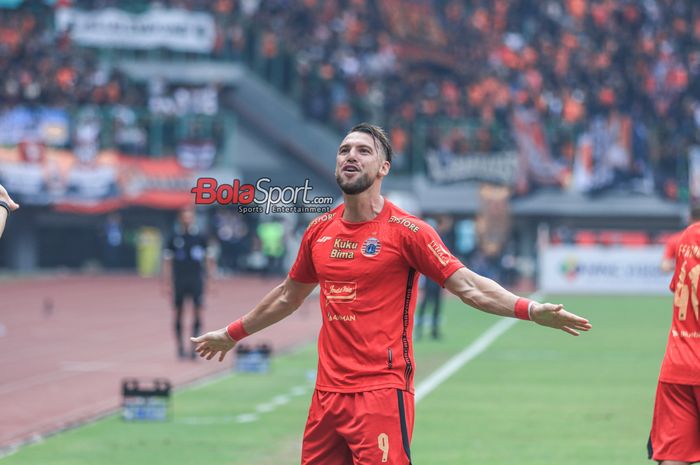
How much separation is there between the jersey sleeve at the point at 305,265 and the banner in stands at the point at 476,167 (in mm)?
Result: 35296

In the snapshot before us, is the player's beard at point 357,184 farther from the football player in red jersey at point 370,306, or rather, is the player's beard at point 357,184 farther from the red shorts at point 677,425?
the red shorts at point 677,425

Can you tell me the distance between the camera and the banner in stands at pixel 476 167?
42.2 metres

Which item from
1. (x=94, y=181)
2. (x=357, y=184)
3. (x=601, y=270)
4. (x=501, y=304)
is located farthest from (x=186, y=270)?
(x=94, y=181)

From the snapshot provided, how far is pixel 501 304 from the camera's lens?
6527 mm

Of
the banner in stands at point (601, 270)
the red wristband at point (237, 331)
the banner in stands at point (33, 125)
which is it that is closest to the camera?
the red wristband at point (237, 331)

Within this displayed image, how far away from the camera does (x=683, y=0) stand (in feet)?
158

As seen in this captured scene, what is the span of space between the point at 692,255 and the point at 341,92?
120 feet

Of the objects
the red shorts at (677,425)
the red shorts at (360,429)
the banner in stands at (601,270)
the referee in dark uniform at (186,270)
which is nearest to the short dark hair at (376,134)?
the red shorts at (360,429)

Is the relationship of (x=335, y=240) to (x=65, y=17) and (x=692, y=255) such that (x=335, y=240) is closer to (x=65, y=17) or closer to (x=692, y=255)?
(x=692, y=255)

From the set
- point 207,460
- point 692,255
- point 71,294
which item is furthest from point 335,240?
point 71,294

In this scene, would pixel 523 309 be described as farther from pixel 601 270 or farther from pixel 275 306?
pixel 601 270

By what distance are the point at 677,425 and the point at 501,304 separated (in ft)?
6.07

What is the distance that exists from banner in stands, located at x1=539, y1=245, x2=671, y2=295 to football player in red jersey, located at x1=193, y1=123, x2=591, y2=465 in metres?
31.4

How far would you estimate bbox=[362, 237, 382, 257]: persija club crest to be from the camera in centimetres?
668
